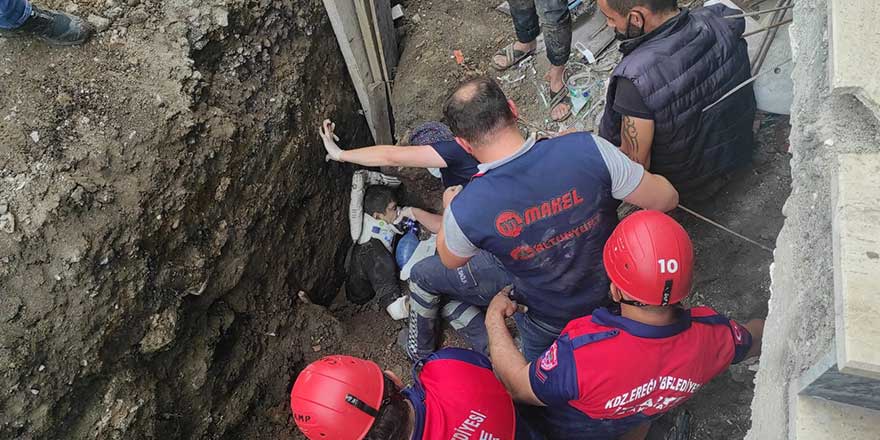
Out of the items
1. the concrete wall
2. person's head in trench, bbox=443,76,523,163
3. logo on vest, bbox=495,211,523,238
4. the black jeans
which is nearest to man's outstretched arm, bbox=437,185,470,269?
logo on vest, bbox=495,211,523,238

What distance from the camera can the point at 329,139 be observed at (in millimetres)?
3766

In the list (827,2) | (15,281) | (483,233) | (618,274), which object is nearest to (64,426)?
(15,281)

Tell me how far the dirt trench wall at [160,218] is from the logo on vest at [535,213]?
164 centimetres

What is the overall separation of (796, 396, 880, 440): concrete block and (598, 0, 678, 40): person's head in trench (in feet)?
6.23

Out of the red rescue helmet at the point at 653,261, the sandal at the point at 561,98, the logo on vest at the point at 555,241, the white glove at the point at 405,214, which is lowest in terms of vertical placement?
the white glove at the point at 405,214

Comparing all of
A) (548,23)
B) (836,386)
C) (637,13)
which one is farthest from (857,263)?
(548,23)

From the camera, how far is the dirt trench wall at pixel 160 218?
2.57 m

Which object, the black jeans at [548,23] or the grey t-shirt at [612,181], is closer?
the grey t-shirt at [612,181]

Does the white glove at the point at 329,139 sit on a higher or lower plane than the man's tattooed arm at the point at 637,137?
lower

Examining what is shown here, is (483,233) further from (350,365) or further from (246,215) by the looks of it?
(246,215)

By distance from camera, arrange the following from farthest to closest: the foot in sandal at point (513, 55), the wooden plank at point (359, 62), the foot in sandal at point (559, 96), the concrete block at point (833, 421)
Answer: the foot in sandal at point (513, 55), the foot in sandal at point (559, 96), the wooden plank at point (359, 62), the concrete block at point (833, 421)

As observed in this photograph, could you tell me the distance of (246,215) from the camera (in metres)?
3.34

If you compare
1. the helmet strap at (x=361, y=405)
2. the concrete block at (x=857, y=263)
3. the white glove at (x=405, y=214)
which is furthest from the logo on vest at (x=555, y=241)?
the white glove at (x=405, y=214)

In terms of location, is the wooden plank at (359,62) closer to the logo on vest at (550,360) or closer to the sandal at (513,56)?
the sandal at (513,56)
